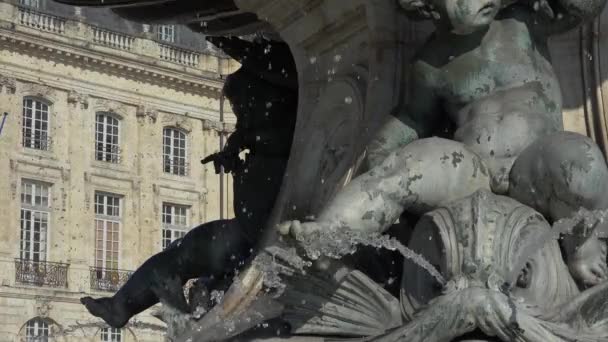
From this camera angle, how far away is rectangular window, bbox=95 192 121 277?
97.0ft

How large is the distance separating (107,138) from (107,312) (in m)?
26.8

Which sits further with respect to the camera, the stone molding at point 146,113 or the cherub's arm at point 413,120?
the stone molding at point 146,113

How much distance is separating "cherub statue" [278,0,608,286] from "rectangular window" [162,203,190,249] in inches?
1080

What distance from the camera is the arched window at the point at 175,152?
31.0 meters

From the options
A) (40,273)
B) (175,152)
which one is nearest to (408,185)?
(40,273)

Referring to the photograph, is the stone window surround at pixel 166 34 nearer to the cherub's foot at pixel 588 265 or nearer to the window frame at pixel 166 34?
the window frame at pixel 166 34

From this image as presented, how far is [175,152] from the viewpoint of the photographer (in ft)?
105

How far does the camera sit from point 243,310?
10.4ft

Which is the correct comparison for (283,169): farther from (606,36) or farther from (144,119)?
(144,119)

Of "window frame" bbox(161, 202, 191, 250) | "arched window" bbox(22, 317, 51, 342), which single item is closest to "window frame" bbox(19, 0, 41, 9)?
"window frame" bbox(161, 202, 191, 250)

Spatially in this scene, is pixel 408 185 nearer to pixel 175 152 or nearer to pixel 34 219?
pixel 34 219

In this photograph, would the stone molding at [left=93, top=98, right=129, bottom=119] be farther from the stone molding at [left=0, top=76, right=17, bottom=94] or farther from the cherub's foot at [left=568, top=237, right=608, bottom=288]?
the cherub's foot at [left=568, top=237, right=608, bottom=288]

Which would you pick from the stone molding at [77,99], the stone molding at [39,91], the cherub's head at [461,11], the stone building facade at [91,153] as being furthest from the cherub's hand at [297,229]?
the stone molding at [77,99]

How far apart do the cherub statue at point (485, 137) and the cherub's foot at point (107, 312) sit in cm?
124
